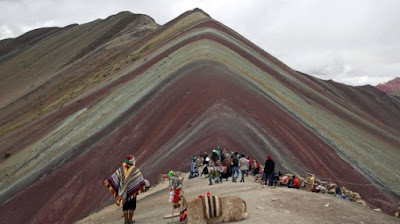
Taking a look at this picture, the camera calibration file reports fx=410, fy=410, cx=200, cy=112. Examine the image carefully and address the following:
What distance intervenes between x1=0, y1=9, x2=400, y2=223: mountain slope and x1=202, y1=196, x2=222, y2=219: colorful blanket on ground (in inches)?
604

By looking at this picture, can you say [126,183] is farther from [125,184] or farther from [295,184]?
[295,184]

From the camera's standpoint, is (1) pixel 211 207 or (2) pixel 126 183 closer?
(1) pixel 211 207

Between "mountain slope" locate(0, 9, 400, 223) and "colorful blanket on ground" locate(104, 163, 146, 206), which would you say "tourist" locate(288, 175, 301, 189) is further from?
"colorful blanket on ground" locate(104, 163, 146, 206)

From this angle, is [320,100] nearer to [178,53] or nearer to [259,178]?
[178,53]

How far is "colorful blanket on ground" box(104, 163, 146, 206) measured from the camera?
12.4m

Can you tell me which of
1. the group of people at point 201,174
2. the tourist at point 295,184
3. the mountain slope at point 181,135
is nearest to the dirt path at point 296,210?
the group of people at point 201,174

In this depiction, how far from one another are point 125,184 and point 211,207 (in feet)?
9.03

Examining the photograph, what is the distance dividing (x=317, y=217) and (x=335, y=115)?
44752 millimetres

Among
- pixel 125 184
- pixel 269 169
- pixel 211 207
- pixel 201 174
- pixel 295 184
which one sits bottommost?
pixel 295 184

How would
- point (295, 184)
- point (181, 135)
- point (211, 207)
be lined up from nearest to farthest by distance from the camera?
point (211, 207) < point (295, 184) < point (181, 135)

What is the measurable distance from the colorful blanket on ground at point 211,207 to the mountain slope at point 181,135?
1533 centimetres

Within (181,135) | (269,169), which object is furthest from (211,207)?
→ (181,135)

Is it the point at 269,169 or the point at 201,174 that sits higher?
the point at 269,169

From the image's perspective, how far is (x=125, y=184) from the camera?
1236cm
